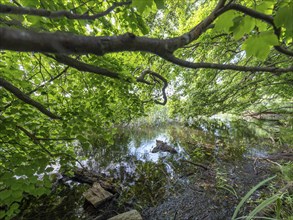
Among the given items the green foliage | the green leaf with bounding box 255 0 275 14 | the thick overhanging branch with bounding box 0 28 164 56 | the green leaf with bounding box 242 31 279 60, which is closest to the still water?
the green foliage

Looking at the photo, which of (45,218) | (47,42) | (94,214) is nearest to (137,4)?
(47,42)

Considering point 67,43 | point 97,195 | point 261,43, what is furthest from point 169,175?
point 67,43

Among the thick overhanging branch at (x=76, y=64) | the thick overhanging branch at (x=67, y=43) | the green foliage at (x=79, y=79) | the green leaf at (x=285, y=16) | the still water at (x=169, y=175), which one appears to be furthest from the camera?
the still water at (x=169, y=175)

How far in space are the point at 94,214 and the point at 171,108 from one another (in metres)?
5.13

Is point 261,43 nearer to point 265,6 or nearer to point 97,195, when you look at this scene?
point 265,6

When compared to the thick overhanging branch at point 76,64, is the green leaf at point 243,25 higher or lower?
lower

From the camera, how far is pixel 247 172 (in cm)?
574

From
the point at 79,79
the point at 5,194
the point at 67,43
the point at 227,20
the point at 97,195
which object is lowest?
the point at 67,43

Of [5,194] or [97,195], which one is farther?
Result: [97,195]

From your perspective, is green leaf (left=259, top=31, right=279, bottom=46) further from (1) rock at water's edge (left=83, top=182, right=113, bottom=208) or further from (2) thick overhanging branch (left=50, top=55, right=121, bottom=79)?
(1) rock at water's edge (left=83, top=182, right=113, bottom=208)

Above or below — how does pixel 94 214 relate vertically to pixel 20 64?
below

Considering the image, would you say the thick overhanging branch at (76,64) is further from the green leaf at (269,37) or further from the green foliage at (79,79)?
the green leaf at (269,37)

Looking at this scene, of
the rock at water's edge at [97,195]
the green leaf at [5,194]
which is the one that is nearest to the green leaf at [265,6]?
the green leaf at [5,194]

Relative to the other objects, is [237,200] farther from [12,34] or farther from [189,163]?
[12,34]
